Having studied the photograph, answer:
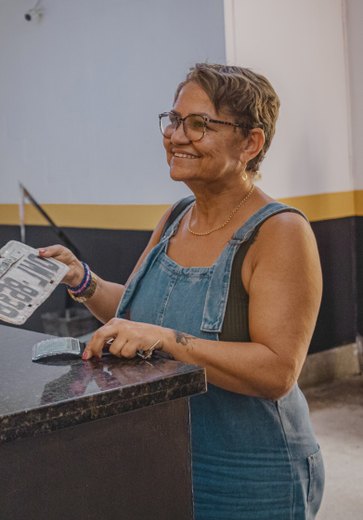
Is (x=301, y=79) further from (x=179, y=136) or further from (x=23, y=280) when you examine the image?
(x=23, y=280)

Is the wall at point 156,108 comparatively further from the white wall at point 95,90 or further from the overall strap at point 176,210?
the overall strap at point 176,210

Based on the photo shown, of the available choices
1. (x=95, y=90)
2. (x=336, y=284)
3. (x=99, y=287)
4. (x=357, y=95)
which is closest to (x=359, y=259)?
(x=336, y=284)

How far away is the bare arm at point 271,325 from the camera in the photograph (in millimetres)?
1549

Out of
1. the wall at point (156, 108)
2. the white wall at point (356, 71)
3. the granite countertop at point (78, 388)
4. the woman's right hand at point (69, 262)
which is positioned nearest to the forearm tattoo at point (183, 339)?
the granite countertop at point (78, 388)

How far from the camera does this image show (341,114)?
470 centimetres

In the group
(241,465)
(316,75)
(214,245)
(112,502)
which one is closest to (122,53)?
(316,75)

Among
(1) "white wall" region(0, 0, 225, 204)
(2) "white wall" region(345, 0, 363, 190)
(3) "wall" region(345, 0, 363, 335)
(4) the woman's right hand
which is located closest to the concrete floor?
(3) "wall" region(345, 0, 363, 335)

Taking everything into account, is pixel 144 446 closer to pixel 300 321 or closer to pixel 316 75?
pixel 300 321

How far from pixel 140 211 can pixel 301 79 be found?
1.12 m

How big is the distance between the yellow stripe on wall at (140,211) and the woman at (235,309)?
2.62 m

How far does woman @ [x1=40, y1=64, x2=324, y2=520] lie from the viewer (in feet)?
5.17

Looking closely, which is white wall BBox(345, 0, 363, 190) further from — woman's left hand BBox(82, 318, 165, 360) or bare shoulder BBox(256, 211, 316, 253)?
woman's left hand BBox(82, 318, 165, 360)

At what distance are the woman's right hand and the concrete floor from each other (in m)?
1.65

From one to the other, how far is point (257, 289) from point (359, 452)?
2.29 m
